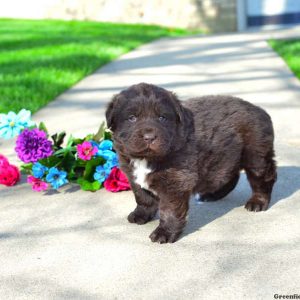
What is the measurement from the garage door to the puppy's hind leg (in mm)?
18239

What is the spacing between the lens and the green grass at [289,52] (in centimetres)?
1091

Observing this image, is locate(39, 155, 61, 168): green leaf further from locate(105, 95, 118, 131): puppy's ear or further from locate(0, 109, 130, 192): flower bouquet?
locate(105, 95, 118, 131): puppy's ear

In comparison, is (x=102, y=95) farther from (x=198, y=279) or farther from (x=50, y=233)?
(x=198, y=279)

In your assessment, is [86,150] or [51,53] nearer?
[86,150]

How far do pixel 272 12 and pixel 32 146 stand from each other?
18.1m

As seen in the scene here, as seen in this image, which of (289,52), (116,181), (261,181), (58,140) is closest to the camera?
(261,181)

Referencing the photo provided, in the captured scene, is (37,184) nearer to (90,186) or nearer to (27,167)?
(27,167)

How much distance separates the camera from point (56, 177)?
5.24 meters

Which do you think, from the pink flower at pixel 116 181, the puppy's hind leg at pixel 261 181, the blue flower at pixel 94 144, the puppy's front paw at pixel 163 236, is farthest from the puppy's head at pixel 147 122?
the blue flower at pixel 94 144

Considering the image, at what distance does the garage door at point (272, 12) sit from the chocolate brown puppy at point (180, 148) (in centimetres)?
1822

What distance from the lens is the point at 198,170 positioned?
4230 mm

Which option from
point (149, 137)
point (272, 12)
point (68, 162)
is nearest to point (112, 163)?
point (68, 162)

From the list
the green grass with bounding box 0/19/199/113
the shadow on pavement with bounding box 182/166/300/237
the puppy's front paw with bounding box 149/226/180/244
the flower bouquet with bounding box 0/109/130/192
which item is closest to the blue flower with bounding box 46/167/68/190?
the flower bouquet with bounding box 0/109/130/192

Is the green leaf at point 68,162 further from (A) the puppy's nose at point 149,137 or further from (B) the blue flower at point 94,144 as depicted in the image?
(A) the puppy's nose at point 149,137
